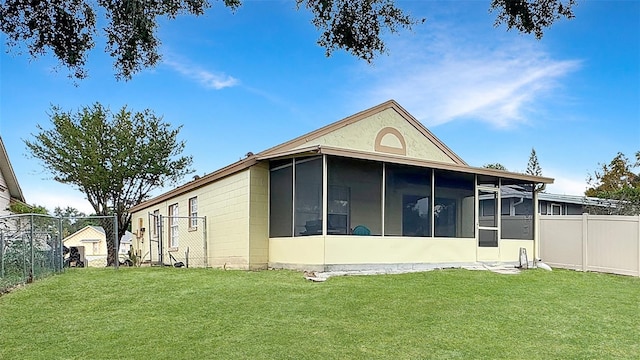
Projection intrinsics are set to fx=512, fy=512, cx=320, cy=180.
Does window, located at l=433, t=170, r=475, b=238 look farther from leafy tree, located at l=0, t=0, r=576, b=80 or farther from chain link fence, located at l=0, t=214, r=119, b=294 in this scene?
chain link fence, located at l=0, t=214, r=119, b=294

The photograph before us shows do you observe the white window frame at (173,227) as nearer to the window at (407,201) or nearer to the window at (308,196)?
the window at (308,196)

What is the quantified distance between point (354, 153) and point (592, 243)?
8.17m

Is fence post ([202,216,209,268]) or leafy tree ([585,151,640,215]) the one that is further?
leafy tree ([585,151,640,215])

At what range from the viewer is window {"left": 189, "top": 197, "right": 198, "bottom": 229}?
55.0 feet

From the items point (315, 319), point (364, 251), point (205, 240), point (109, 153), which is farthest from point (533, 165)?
point (315, 319)

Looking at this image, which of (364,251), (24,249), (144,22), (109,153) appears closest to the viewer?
(144,22)

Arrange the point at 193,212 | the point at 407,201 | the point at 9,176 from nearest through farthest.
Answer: the point at 407,201, the point at 193,212, the point at 9,176

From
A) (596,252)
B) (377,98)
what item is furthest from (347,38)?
(596,252)

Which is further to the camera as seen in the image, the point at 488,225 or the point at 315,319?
the point at 488,225

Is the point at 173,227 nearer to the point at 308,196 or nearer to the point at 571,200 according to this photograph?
the point at 308,196

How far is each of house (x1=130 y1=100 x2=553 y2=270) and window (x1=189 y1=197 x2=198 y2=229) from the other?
32 cm

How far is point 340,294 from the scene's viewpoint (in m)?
8.76

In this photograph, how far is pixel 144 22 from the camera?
6168 millimetres

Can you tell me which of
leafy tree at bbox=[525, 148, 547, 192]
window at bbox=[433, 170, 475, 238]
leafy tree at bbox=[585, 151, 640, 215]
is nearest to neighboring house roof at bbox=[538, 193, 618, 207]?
window at bbox=[433, 170, 475, 238]
